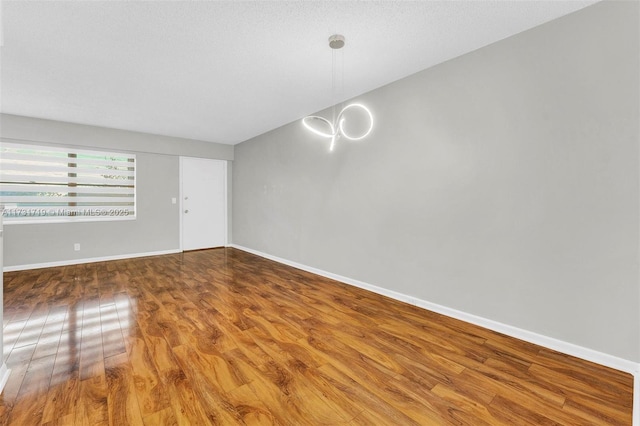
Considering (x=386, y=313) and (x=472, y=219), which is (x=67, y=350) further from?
(x=472, y=219)

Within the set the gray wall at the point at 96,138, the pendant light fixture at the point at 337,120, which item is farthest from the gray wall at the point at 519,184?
the gray wall at the point at 96,138

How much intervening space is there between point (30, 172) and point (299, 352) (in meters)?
5.46

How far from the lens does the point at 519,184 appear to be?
2299 millimetres

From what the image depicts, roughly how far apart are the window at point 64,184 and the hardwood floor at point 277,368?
2.08 m

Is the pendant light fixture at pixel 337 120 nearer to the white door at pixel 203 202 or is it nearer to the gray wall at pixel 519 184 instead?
the gray wall at pixel 519 184

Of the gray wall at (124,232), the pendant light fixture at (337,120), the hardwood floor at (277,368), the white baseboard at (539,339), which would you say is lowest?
the hardwood floor at (277,368)

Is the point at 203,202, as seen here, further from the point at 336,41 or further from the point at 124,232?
the point at 336,41

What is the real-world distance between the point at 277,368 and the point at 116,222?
4.99 m

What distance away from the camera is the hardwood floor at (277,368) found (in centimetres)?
150

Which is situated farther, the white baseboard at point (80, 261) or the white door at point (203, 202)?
the white door at point (203, 202)

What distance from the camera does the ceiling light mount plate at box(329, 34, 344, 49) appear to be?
2305mm

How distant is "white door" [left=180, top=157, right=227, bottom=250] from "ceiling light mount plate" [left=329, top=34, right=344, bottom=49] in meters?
4.70

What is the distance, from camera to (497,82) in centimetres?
241

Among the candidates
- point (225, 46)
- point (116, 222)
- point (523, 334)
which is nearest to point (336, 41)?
point (225, 46)
